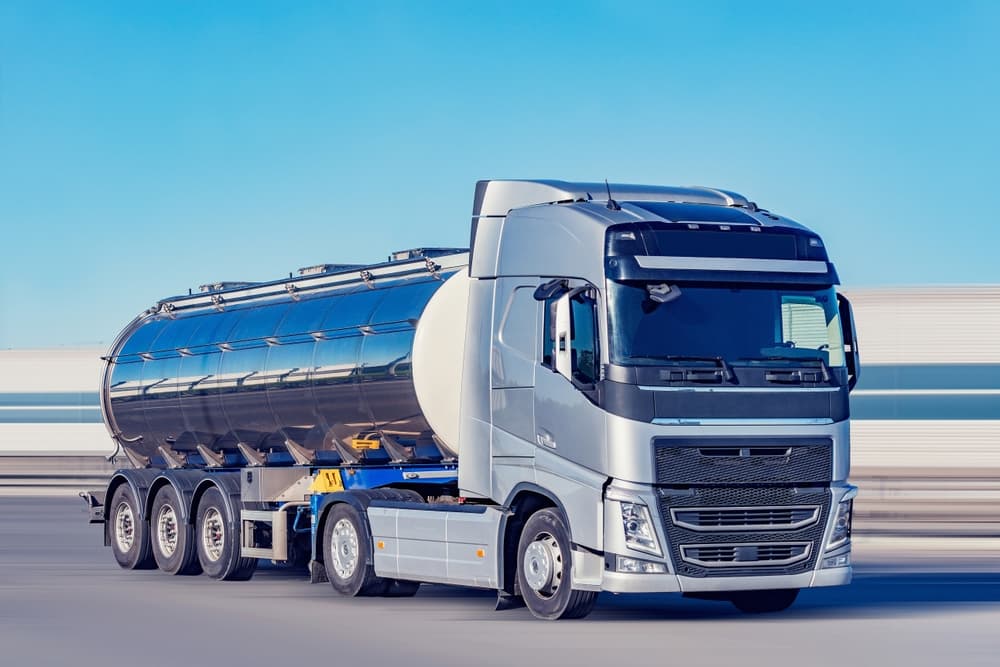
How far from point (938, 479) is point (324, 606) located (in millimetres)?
23110

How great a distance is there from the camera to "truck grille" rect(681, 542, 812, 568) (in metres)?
14.6

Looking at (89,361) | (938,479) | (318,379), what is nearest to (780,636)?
(318,379)

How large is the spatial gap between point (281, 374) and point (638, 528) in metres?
6.71

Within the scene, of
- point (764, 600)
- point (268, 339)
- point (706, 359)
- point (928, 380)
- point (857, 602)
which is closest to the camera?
point (706, 359)

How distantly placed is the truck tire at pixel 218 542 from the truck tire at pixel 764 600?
643 cm

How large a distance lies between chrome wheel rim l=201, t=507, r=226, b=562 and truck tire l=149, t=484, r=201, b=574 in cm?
35

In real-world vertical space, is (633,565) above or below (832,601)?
above

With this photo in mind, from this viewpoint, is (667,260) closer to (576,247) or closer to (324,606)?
(576,247)

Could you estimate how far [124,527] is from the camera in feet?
76.8

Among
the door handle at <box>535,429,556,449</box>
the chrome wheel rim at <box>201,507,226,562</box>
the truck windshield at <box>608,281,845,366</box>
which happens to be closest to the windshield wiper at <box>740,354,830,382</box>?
the truck windshield at <box>608,281,845,366</box>

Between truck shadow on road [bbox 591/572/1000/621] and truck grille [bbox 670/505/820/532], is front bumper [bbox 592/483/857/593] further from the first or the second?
truck shadow on road [bbox 591/572/1000/621]

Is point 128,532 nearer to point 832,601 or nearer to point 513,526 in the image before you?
point 513,526

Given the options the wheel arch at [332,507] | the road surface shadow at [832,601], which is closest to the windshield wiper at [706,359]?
the road surface shadow at [832,601]

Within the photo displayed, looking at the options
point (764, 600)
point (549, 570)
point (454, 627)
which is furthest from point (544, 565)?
point (764, 600)
